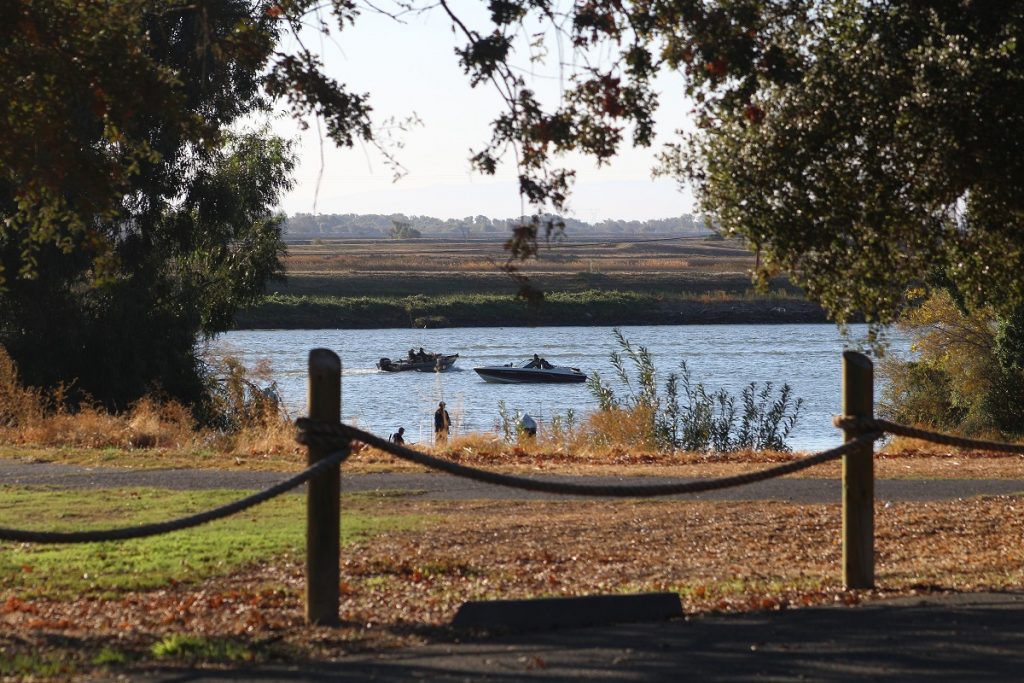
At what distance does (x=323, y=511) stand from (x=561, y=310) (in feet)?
244

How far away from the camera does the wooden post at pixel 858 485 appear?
6840mm

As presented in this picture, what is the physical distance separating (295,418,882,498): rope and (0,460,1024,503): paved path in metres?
6.51

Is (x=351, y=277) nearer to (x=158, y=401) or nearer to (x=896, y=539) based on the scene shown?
(x=158, y=401)

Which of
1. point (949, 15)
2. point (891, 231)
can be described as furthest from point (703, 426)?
point (949, 15)

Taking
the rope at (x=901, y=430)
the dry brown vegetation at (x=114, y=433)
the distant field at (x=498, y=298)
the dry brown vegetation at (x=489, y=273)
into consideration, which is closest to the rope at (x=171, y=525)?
the rope at (x=901, y=430)

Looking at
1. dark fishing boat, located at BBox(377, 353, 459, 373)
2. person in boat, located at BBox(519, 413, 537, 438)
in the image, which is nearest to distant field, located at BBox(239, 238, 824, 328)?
dark fishing boat, located at BBox(377, 353, 459, 373)

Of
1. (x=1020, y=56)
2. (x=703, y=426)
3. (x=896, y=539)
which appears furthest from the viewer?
(x=703, y=426)

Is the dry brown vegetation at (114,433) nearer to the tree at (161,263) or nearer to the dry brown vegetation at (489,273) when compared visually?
the tree at (161,263)

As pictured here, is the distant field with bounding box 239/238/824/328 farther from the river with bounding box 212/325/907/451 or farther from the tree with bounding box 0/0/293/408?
the tree with bounding box 0/0/293/408

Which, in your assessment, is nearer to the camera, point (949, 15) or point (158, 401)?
point (949, 15)

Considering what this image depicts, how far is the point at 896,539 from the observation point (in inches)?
408

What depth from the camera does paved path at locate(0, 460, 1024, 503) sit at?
44.4 ft

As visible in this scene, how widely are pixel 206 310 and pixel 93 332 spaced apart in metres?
2.72

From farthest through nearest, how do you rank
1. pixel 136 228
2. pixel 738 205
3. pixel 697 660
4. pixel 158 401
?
pixel 136 228 < pixel 158 401 < pixel 738 205 < pixel 697 660
